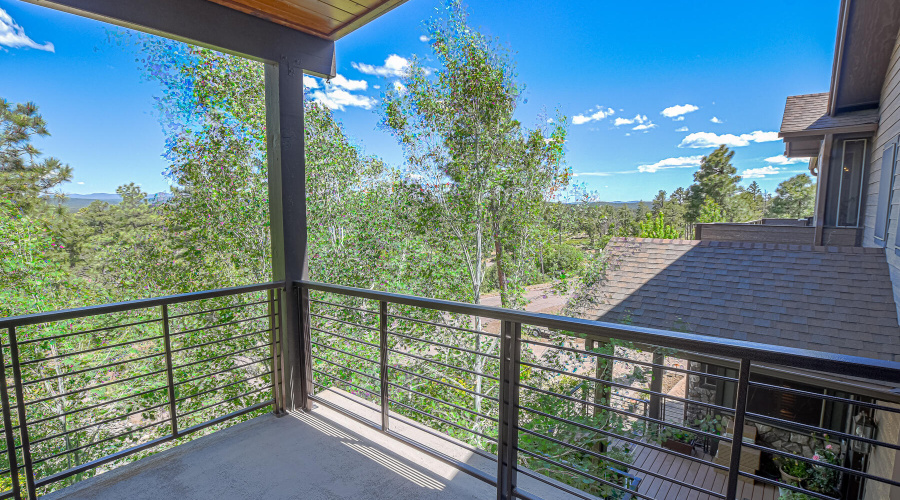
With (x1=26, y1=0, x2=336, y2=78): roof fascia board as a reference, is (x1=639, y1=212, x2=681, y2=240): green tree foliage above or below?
below

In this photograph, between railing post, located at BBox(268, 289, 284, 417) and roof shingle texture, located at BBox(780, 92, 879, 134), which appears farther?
roof shingle texture, located at BBox(780, 92, 879, 134)

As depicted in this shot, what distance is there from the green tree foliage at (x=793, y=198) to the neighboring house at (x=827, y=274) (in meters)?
25.9

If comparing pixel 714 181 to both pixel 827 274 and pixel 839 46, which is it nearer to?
pixel 839 46

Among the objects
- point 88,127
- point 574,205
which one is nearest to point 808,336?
point 574,205

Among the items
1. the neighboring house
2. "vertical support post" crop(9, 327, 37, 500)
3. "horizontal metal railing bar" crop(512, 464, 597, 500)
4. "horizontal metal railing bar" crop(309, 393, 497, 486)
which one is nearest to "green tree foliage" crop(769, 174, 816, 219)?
the neighboring house

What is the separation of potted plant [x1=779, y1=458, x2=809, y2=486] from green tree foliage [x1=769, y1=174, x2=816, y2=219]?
1128 inches

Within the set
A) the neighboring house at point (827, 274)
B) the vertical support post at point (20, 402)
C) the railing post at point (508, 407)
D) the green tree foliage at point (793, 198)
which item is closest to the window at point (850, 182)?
the neighboring house at point (827, 274)

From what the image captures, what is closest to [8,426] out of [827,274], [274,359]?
[274,359]

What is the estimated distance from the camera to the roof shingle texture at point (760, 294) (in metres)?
4.55

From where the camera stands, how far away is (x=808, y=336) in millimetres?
4742

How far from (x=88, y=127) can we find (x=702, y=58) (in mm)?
26632

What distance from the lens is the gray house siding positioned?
13.4ft

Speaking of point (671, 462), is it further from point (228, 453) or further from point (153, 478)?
point (153, 478)

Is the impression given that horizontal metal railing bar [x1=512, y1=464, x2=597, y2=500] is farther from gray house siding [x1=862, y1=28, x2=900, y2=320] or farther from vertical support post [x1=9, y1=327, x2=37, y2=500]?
gray house siding [x1=862, y1=28, x2=900, y2=320]
